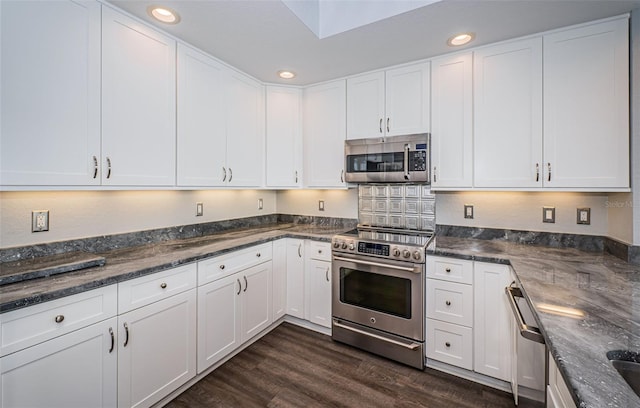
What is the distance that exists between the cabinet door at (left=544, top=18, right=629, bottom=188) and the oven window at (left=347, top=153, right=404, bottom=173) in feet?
3.48

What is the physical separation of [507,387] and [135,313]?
2500 millimetres

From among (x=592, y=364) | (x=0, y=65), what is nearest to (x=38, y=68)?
(x=0, y=65)

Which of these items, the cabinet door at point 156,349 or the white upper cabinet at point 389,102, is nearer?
the cabinet door at point 156,349

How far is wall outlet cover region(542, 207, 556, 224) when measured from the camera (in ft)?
7.22

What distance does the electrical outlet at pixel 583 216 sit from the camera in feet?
6.85

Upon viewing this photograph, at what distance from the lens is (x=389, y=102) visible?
2.53 m

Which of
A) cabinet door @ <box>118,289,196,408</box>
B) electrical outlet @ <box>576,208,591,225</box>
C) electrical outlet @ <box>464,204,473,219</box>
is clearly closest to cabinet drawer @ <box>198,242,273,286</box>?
cabinet door @ <box>118,289,196,408</box>

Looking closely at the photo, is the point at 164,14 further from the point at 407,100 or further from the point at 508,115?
the point at 508,115

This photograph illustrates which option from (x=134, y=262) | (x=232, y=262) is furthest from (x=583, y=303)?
(x=134, y=262)

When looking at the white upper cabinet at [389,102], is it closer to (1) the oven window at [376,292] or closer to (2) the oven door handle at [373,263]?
(2) the oven door handle at [373,263]

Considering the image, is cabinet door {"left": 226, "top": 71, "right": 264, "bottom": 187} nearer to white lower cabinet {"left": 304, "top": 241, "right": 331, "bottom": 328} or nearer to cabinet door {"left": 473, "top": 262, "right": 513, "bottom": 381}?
white lower cabinet {"left": 304, "top": 241, "right": 331, "bottom": 328}

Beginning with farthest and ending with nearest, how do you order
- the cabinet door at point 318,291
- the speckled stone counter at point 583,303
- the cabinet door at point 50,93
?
the cabinet door at point 318,291 → the cabinet door at point 50,93 → the speckled stone counter at point 583,303

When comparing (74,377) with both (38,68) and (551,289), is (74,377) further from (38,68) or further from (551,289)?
(551,289)

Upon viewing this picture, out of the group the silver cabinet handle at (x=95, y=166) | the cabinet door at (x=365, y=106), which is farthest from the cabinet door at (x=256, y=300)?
the cabinet door at (x=365, y=106)
